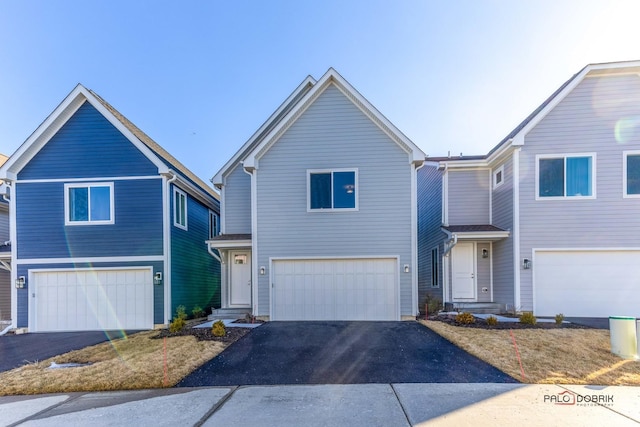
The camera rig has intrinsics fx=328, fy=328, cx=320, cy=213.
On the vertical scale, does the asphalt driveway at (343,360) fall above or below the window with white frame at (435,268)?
below

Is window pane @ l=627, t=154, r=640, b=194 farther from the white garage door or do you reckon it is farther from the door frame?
the door frame

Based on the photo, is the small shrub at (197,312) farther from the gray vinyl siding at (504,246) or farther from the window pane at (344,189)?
the gray vinyl siding at (504,246)

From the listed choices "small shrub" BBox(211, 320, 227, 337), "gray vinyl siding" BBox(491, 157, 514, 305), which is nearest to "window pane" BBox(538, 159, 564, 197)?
"gray vinyl siding" BBox(491, 157, 514, 305)

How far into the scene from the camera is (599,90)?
9984 millimetres

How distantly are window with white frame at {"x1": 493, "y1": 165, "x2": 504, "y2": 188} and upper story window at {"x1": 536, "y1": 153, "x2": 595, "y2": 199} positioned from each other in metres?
1.12

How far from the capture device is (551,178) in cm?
1007

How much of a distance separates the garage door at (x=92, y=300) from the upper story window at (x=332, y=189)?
5767mm

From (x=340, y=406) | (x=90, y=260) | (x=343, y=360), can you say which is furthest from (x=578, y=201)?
(x=90, y=260)

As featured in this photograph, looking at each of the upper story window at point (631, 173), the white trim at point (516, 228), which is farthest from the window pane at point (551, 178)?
the upper story window at point (631, 173)

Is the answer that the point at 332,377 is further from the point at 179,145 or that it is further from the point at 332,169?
the point at 179,145

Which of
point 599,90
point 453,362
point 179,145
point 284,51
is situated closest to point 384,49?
point 284,51

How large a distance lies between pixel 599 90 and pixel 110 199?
1559 cm

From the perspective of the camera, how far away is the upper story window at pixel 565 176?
9.87 metres

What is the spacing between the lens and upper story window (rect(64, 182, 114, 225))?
34.2ft
